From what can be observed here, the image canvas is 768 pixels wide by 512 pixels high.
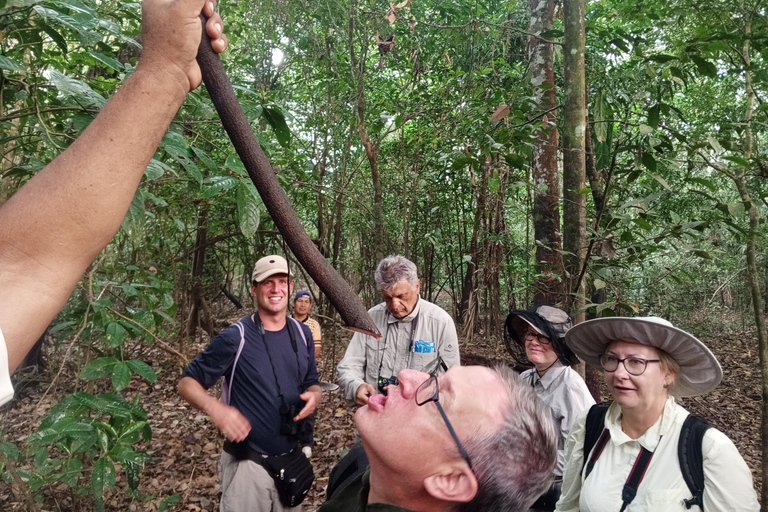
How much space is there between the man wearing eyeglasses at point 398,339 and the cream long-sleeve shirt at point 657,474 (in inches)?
49.3

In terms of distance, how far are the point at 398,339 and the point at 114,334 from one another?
1915 mm

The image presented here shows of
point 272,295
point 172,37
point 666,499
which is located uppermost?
point 172,37

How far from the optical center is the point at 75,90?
5.28 feet

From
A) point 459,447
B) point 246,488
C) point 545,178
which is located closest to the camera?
point 459,447

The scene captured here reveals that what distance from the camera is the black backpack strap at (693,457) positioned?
2.00m

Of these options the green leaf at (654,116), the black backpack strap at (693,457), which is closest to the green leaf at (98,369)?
the black backpack strap at (693,457)

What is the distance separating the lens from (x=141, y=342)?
7125 mm

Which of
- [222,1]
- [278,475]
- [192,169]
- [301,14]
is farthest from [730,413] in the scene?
[222,1]

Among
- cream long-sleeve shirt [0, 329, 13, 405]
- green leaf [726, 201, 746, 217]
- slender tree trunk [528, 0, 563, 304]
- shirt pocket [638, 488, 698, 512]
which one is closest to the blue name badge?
slender tree trunk [528, 0, 563, 304]

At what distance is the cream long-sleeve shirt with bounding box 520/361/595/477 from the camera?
279 centimetres

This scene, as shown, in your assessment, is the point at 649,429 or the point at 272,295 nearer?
the point at 649,429

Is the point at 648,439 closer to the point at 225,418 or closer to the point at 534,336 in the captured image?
the point at 534,336

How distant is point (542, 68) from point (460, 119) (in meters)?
1.56

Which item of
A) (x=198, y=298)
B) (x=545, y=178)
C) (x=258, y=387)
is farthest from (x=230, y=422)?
(x=198, y=298)
